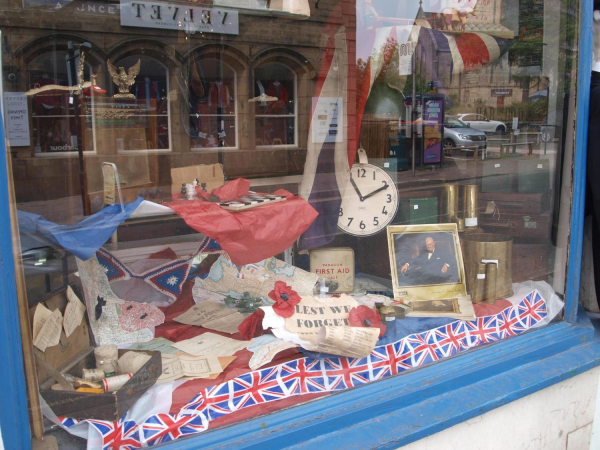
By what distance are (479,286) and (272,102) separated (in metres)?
7.45

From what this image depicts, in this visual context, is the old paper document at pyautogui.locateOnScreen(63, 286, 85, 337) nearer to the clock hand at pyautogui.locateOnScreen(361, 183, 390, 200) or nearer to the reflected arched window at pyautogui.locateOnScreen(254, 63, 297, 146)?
the clock hand at pyautogui.locateOnScreen(361, 183, 390, 200)

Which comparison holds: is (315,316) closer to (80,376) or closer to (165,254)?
(80,376)

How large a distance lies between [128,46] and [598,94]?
7.62 meters

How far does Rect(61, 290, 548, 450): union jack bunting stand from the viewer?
181cm

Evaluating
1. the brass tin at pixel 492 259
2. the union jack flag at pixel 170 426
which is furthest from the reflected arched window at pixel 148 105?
the union jack flag at pixel 170 426

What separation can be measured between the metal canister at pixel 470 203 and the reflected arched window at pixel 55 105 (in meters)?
4.89

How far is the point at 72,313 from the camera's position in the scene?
2.18m

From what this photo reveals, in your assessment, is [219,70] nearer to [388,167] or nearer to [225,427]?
[388,167]

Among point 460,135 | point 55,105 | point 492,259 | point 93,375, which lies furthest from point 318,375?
point 55,105

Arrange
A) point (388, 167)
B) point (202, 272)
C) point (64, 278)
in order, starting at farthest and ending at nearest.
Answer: point (388, 167) < point (202, 272) < point (64, 278)

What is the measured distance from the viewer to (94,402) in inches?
70.3

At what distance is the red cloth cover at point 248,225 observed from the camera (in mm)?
Result: 2484

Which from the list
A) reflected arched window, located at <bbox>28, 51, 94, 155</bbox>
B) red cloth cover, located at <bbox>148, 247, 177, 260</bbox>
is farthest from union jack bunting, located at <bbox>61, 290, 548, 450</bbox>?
reflected arched window, located at <bbox>28, 51, 94, 155</bbox>

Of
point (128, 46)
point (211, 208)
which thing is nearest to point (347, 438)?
point (211, 208)
